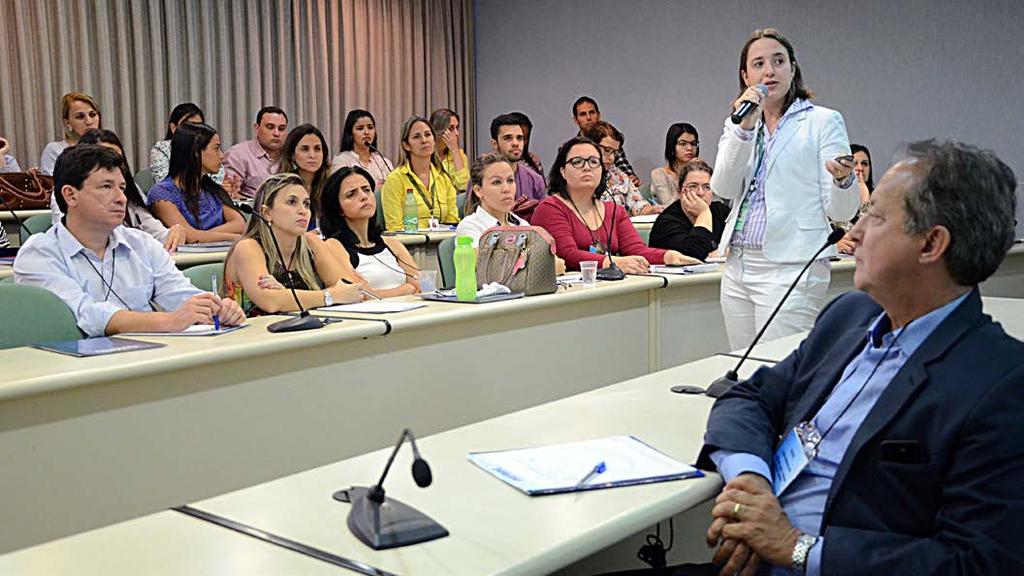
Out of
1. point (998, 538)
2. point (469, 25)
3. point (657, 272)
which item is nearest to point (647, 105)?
point (469, 25)

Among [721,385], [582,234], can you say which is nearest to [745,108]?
[721,385]

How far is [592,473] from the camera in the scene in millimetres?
1461

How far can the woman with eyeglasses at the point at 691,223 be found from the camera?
4.62m

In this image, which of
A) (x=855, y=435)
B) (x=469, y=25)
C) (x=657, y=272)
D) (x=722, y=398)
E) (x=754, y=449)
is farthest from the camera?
(x=469, y=25)

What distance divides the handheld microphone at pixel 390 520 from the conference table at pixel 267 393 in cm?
112

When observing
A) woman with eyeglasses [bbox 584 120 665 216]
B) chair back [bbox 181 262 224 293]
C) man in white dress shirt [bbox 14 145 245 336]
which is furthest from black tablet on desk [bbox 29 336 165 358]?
woman with eyeglasses [bbox 584 120 665 216]

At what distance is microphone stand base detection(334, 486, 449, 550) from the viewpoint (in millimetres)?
1220

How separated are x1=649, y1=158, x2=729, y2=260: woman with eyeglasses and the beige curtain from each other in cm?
380

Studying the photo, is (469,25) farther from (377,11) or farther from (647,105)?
(647,105)

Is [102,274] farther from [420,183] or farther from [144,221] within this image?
[420,183]

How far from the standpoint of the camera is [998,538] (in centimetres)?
118

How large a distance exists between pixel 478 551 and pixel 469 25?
822 centimetres

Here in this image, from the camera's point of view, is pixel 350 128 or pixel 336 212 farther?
pixel 350 128

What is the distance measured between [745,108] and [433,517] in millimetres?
1875
